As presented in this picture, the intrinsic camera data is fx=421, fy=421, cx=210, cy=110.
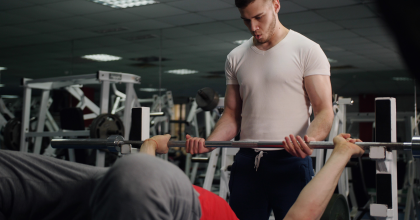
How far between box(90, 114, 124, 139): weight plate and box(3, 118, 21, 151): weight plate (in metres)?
1.85

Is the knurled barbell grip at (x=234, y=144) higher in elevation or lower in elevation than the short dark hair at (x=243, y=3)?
lower

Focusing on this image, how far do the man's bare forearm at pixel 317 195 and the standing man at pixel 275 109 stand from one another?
1.03 ft

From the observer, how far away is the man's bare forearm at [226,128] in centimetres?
163

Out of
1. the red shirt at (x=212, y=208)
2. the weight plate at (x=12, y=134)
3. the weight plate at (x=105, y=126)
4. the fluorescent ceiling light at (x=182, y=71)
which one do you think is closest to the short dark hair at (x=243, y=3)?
the red shirt at (x=212, y=208)

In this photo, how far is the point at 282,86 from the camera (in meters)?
1.46

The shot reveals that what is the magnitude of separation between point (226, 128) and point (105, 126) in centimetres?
269

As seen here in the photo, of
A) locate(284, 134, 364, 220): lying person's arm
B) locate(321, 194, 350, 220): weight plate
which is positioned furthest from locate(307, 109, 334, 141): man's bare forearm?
locate(321, 194, 350, 220): weight plate

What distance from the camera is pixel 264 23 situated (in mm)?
1451

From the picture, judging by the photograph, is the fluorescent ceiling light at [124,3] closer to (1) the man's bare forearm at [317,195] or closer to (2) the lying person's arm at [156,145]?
(2) the lying person's arm at [156,145]

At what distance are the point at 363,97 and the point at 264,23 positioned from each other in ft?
22.0

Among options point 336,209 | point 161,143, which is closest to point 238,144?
point 161,143

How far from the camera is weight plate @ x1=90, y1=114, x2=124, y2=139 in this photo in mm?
3998

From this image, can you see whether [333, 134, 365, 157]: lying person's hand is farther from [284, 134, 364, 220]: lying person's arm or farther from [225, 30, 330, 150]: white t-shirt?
[225, 30, 330, 150]: white t-shirt

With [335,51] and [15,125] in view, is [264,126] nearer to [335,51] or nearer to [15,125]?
[15,125]
